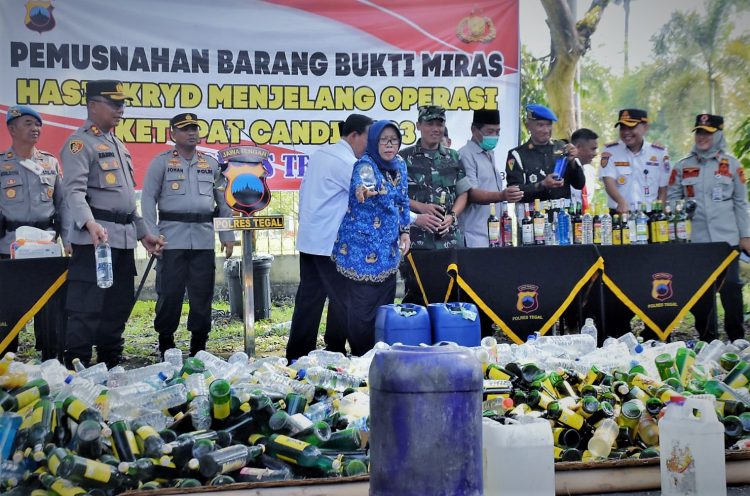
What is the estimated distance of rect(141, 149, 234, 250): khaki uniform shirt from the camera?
7.12 meters

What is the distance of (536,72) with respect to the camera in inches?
440

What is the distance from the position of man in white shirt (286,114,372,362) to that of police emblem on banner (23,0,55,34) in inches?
113

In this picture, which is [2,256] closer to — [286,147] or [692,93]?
[286,147]

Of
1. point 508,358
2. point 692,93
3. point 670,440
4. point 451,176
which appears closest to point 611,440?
point 670,440

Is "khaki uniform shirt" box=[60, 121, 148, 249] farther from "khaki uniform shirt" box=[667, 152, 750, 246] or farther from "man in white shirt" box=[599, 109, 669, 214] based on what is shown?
"khaki uniform shirt" box=[667, 152, 750, 246]

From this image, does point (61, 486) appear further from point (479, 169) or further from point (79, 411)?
point (479, 169)

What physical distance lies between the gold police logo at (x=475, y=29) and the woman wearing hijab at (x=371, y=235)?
8.15 ft

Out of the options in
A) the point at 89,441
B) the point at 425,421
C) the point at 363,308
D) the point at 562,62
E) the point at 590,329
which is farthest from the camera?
the point at 562,62

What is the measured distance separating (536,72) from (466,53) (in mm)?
3174

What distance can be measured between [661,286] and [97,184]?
4.16m

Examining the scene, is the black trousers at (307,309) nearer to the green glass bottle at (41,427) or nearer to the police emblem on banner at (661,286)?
the police emblem on banner at (661,286)

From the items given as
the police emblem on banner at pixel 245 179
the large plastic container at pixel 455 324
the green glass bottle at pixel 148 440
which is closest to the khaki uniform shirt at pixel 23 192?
the police emblem on banner at pixel 245 179

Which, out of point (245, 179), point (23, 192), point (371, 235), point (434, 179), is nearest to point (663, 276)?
point (434, 179)

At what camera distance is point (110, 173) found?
6555 mm
